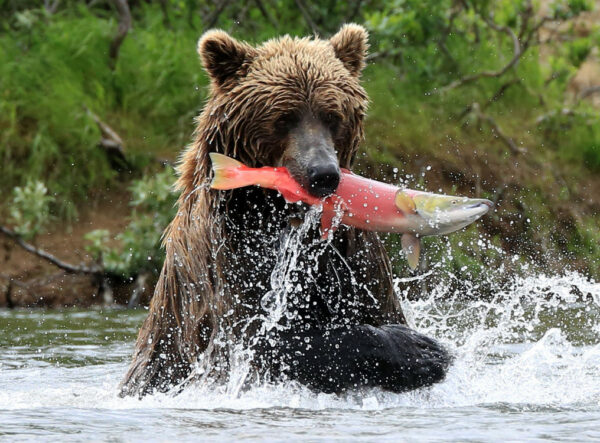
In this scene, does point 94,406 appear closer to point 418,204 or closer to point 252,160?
point 252,160

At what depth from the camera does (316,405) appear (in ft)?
15.8

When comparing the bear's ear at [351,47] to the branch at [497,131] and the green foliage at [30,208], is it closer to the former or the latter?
the green foliage at [30,208]

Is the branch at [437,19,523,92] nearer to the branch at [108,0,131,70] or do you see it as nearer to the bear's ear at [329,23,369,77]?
the branch at [108,0,131,70]

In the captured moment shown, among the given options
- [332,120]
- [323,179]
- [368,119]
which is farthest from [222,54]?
[368,119]

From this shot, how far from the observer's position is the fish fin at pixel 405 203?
15.4 feet

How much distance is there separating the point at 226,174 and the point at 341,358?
919 mm

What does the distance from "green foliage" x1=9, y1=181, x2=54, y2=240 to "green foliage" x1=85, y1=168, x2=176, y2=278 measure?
1.45ft

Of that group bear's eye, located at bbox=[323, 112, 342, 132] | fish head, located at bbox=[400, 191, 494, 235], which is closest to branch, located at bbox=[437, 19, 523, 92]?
bear's eye, located at bbox=[323, 112, 342, 132]

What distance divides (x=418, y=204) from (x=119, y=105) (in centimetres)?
675

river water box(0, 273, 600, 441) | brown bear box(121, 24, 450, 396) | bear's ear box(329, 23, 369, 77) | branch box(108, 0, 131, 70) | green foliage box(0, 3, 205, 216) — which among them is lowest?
river water box(0, 273, 600, 441)

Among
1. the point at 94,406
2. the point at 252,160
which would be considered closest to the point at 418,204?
the point at 252,160

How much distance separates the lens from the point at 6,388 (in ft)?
18.8

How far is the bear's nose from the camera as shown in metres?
4.63

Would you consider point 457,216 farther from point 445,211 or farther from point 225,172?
point 225,172
